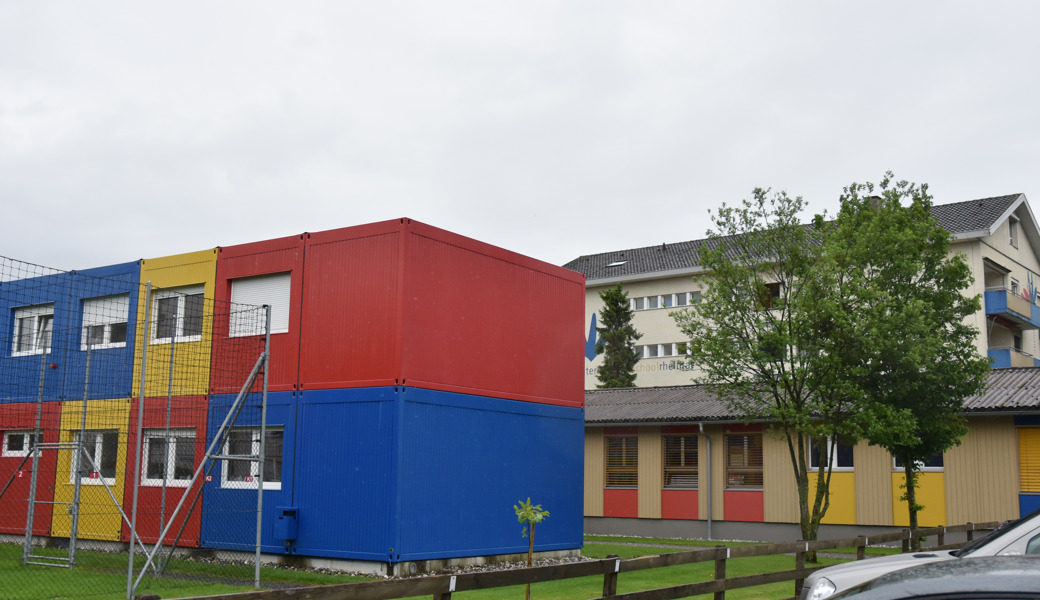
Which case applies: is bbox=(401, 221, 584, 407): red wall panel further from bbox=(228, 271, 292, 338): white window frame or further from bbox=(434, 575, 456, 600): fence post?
bbox=(434, 575, 456, 600): fence post

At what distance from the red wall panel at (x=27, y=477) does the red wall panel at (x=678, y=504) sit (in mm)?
15600

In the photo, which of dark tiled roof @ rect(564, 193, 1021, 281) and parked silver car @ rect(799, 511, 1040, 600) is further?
dark tiled roof @ rect(564, 193, 1021, 281)

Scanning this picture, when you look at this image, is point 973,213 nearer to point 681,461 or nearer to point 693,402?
point 693,402

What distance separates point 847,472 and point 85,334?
59.3 feet

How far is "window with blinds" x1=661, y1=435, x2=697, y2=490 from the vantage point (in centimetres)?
2709

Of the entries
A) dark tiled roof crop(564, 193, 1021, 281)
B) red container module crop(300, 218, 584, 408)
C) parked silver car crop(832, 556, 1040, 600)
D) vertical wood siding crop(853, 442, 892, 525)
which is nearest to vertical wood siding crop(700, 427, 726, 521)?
vertical wood siding crop(853, 442, 892, 525)

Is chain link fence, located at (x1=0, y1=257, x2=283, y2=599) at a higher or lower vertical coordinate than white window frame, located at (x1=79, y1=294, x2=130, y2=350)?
lower

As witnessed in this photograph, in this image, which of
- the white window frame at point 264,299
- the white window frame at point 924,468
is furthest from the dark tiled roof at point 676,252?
the white window frame at point 264,299

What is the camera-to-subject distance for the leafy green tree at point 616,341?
48406 mm

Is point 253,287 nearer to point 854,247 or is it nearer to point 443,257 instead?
point 443,257

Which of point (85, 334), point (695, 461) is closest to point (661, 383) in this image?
point (695, 461)

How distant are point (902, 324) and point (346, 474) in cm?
1039

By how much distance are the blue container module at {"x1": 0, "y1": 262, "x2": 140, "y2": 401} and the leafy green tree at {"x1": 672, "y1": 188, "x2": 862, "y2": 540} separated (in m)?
11.1

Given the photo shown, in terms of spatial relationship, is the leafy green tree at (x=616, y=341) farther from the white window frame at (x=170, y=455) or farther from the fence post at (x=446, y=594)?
the fence post at (x=446, y=594)
